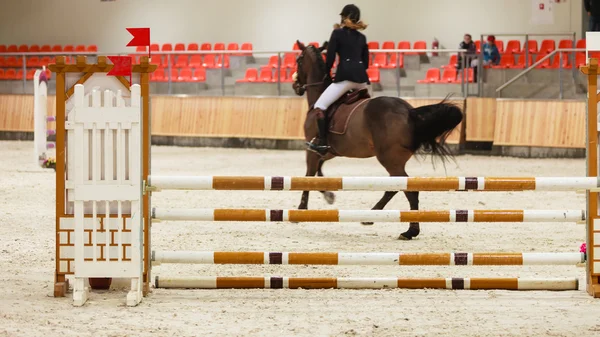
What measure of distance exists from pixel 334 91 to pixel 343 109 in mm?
205

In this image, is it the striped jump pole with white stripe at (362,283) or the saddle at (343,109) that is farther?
the saddle at (343,109)

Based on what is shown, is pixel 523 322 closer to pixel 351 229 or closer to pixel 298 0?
pixel 351 229

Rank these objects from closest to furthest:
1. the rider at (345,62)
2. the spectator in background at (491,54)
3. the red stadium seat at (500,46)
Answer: the rider at (345,62)
the spectator in background at (491,54)
the red stadium seat at (500,46)

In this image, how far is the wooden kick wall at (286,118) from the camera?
17.2 metres

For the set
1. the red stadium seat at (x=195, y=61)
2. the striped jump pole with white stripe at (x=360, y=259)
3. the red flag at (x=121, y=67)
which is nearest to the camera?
the red flag at (x=121, y=67)

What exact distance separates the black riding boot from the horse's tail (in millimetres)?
1191

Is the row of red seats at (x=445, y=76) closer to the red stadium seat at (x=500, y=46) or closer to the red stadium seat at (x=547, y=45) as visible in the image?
the red stadium seat at (x=500, y=46)

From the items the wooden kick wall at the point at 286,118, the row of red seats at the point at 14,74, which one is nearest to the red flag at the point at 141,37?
the wooden kick wall at the point at 286,118

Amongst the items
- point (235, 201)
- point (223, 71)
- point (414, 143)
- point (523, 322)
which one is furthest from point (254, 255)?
point (223, 71)

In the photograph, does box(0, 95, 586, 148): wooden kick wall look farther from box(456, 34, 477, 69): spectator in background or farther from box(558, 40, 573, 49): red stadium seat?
box(558, 40, 573, 49): red stadium seat

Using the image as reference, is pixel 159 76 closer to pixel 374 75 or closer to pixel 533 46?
pixel 374 75

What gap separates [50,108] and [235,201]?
1154 cm

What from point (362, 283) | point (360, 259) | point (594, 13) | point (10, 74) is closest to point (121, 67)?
point (360, 259)

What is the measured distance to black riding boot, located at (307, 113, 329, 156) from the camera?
373 inches
